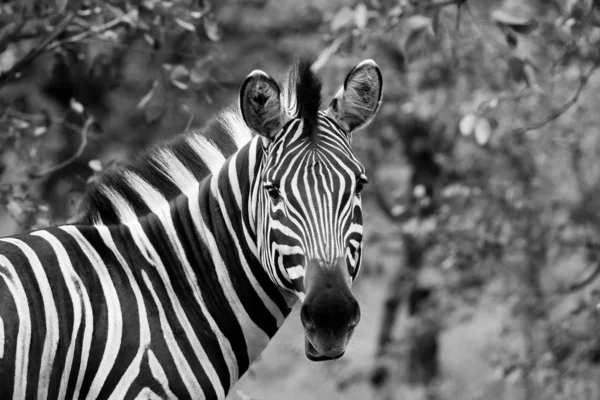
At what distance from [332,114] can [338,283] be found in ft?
3.08

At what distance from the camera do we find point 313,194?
3830 millimetres

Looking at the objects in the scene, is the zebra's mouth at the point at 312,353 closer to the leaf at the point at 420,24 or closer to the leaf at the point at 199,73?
the leaf at the point at 420,24

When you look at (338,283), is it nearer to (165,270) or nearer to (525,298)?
(165,270)

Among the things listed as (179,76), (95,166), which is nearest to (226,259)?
(95,166)

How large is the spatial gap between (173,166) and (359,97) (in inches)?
40.2

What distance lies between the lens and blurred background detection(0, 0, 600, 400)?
6.18 m

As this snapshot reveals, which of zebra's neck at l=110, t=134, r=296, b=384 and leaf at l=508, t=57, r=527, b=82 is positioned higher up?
leaf at l=508, t=57, r=527, b=82

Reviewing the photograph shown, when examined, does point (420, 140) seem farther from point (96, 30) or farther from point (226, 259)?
point (226, 259)

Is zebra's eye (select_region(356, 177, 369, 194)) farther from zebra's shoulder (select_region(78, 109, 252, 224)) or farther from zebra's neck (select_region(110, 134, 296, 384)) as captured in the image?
zebra's shoulder (select_region(78, 109, 252, 224))

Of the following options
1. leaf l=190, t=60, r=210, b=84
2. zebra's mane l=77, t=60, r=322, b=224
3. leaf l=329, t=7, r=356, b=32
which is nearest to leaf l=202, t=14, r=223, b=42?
leaf l=190, t=60, r=210, b=84

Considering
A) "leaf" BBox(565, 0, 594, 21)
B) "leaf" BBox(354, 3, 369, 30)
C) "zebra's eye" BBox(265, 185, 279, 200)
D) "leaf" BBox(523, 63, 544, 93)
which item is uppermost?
"leaf" BBox(354, 3, 369, 30)

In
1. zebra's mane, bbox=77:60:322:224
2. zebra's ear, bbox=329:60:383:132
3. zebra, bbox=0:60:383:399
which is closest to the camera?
zebra, bbox=0:60:383:399

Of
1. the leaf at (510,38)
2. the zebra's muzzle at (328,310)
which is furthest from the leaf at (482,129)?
the zebra's muzzle at (328,310)

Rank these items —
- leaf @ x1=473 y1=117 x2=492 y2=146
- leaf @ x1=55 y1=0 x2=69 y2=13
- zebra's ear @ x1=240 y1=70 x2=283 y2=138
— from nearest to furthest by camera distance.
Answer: zebra's ear @ x1=240 y1=70 x2=283 y2=138, leaf @ x1=55 y1=0 x2=69 y2=13, leaf @ x1=473 y1=117 x2=492 y2=146
